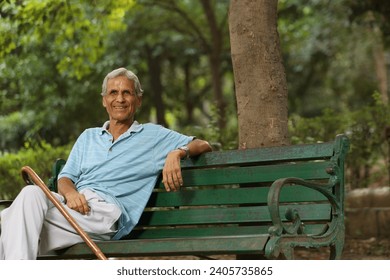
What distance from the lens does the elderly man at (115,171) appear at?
4.69m

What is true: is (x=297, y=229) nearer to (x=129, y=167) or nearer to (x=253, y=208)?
(x=253, y=208)

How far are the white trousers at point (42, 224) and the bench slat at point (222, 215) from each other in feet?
1.24

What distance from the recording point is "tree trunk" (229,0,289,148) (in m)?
5.30

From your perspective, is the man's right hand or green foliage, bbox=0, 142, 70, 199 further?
green foliage, bbox=0, 142, 70, 199

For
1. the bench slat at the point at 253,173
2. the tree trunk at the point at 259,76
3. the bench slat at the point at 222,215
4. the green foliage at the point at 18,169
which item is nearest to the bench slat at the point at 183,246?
the bench slat at the point at 222,215

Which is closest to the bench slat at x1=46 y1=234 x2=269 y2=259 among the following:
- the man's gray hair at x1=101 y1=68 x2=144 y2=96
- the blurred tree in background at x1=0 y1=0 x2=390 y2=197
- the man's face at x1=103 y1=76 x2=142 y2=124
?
the man's face at x1=103 y1=76 x2=142 y2=124

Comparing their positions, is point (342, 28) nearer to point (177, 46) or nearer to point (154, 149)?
point (177, 46)

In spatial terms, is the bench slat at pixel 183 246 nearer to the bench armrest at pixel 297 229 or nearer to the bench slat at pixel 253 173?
the bench armrest at pixel 297 229

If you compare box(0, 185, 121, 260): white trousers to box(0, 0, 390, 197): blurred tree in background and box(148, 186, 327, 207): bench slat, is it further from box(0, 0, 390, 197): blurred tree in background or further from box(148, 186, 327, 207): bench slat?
box(0, 0, 390, 197): blurred tree in background

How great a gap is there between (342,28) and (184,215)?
13478mm

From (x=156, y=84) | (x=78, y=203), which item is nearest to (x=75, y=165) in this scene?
(x=78, y=203)

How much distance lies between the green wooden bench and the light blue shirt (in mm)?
214

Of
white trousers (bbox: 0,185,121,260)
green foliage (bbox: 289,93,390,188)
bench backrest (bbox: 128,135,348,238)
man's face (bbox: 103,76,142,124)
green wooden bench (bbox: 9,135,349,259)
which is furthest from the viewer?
green foliage (bbox: 289,93,390,188)

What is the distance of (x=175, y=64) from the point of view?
1856 centimetres
